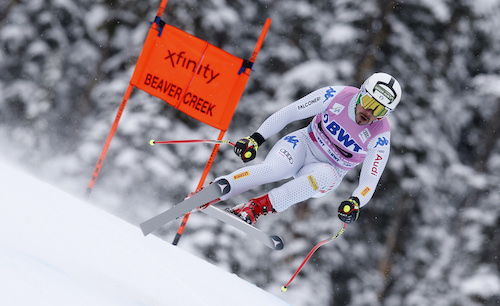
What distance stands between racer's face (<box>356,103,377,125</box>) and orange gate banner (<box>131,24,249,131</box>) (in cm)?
206

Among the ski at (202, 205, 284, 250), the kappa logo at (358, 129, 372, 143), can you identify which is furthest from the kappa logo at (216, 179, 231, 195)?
the kappa logo at (358, 129, 372, 143)

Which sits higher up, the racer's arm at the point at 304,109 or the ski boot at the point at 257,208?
the racer's arm at the point at 304,109

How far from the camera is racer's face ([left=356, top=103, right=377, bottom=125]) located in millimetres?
4219

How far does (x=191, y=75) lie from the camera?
6.14 meters

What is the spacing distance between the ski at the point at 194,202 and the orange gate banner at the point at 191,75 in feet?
6.51

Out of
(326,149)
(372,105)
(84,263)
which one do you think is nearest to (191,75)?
(326,149)

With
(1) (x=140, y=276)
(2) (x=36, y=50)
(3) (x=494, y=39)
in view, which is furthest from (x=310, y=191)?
(2) (x=36, y=50)

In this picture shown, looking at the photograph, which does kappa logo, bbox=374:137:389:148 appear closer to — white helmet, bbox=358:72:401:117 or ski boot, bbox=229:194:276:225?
white helmet, bbox=358:72:401:117

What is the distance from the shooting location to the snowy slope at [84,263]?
247cm

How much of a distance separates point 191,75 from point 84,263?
335 centimetres

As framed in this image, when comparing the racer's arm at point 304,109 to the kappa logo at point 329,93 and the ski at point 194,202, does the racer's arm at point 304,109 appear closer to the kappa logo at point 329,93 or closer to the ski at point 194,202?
the kappa logo at point 329,93

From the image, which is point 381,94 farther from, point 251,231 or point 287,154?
point 251,231

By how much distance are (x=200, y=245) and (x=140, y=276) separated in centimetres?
648

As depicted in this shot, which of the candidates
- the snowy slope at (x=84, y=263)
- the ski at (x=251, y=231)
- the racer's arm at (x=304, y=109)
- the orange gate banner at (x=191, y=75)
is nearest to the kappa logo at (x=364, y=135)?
the racer's arm at (x=304, y=109)
